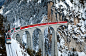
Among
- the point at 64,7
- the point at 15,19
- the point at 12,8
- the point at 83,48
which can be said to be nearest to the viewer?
the point at 83,48

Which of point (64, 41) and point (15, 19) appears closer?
point (64, 41)

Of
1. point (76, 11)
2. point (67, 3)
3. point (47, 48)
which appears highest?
point (67, 3)

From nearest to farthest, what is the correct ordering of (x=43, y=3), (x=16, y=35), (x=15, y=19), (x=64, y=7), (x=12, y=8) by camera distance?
1. (x=16, y=35)
2. (x=64, y=7)
3. (x=43, y=3)
4. (x=15, y=19)
5. (x=12, y=8)

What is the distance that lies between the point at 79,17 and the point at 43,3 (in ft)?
35.1

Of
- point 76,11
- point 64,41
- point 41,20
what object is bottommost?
point 64,41

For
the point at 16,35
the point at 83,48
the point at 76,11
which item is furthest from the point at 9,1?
the point at 83,48

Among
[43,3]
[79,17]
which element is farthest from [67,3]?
[43,3]

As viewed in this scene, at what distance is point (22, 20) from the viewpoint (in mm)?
26828

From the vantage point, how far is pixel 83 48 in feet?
73.4

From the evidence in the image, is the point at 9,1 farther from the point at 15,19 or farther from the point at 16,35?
the point at 16,35

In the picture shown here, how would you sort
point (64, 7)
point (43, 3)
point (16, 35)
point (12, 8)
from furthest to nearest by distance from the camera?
point (12, 8)
point (43, 3)
point (64, 7)
point (16, 35)

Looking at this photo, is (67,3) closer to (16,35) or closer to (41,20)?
(41,20)

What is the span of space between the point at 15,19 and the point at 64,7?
1514 cm

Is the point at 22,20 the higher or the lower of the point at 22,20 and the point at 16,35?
the higher
